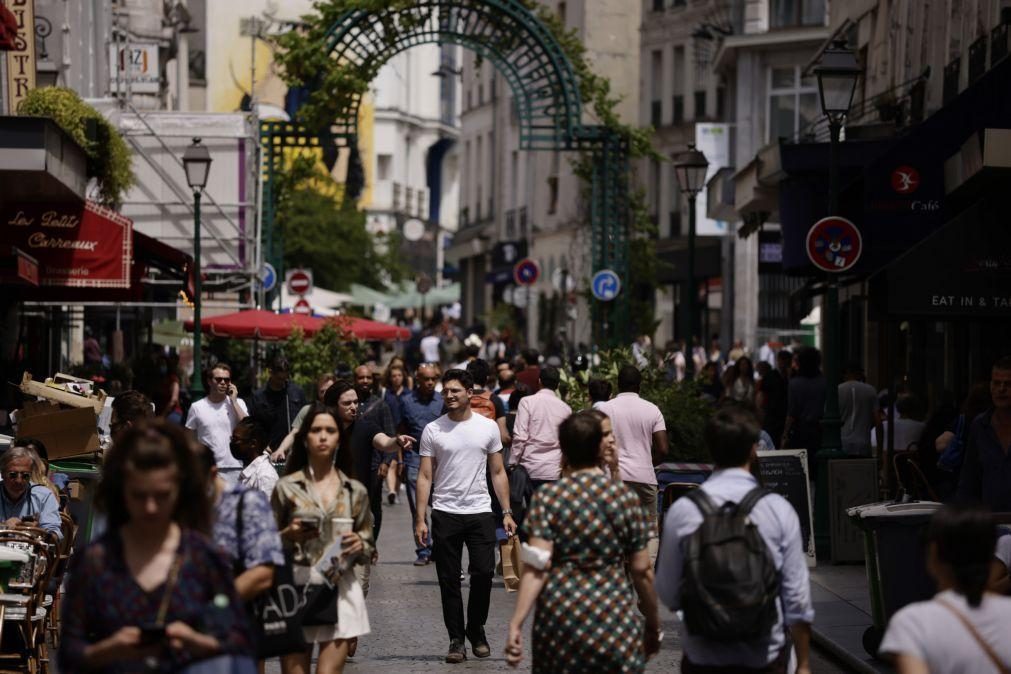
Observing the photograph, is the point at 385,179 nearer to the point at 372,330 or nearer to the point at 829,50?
the point at 372,330

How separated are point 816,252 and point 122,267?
7.75 metres

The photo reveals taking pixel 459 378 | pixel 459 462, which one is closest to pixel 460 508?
pixel 459 462

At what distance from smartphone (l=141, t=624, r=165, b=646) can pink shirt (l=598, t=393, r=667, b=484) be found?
807 centimetres

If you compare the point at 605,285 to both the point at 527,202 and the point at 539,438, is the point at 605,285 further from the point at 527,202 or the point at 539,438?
the point at 527,202

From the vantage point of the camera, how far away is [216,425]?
14859mm

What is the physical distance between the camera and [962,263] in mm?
15578

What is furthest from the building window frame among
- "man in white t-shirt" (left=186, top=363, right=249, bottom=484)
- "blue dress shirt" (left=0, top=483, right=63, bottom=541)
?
"blue dress shirt" (left=0, top=483, right=63, bottom=541)

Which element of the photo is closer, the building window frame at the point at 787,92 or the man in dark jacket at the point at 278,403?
the man in dark jacket at the point at 278,403

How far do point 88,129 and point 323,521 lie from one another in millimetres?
13380

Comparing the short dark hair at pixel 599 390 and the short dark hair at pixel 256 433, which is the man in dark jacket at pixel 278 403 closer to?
the short dark hair at pixel 599 390

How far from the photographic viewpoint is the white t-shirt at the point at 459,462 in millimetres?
11297

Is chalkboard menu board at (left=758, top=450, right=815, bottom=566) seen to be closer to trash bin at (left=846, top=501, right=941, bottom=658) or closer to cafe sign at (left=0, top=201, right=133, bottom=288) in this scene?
trash bin at (left=846, top=501, right=941, bottom=658)

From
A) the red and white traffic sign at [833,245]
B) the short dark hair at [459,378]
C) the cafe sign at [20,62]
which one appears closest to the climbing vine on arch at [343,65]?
the cafe sign at [20,62]

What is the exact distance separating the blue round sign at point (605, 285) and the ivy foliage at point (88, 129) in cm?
1143
